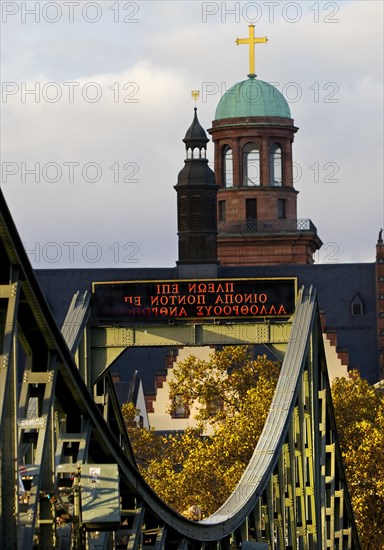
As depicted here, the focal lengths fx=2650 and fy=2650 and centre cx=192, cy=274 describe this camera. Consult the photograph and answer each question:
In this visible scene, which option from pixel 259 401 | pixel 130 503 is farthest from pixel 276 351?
pixel 259 401

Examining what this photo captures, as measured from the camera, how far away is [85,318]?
63719 millimetres

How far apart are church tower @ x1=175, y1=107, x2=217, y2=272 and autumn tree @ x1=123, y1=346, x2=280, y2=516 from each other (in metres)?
17.4

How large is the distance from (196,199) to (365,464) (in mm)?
47856

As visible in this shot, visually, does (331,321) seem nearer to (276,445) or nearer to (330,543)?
(330,543)

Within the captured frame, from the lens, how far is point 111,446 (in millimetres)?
44625

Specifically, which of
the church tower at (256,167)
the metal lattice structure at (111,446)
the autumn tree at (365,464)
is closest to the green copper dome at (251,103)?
the church tower at (256,167)

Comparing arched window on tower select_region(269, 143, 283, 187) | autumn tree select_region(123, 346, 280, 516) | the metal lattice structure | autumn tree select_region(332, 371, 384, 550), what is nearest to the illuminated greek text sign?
the metal lattice structure

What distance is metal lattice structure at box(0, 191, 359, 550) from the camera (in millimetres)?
38062

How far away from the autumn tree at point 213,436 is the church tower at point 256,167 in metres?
50.4

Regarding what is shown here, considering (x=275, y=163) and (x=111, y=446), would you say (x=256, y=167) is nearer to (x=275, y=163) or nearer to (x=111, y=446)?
(x=275, y=163)

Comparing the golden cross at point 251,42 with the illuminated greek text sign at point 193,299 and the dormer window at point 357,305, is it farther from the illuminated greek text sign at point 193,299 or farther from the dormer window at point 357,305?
the illuminated greek text sign at point 193,299

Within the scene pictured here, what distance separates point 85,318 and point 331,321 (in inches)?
3717

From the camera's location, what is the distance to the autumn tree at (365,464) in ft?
330

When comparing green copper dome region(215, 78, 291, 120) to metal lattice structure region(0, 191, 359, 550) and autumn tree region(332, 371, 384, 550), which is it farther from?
metal lattice structure region(0, 191, 359, 550)
